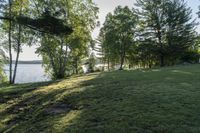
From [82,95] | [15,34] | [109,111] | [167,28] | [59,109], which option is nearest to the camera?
[109,111]

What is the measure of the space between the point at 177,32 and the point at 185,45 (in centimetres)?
189

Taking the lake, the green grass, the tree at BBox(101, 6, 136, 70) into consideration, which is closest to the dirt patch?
the green grass

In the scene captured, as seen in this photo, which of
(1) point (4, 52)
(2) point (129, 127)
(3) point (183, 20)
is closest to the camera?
(2) point (129, 127)

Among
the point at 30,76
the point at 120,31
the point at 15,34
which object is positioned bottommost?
the point at 30,76

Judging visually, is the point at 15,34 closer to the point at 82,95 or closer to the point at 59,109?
the point at 82,95

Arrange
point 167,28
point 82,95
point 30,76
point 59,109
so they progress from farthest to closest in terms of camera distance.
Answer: point 30,76 → point 167,28 → point 82,95 → point 59,109

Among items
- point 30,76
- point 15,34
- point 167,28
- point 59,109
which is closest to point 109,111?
point 59,109

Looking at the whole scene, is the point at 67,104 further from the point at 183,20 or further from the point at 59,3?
the point at 183,20

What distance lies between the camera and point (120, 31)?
38594 mm

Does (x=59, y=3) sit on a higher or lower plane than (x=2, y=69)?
higher

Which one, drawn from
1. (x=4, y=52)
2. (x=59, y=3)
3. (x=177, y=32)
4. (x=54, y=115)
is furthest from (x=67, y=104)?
(x=177, y=32)

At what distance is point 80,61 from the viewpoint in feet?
140

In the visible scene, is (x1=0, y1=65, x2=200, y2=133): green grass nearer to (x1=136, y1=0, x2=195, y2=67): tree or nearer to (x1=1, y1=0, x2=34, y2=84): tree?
(x1=1, y1=0, x2=34, y2=84): tree

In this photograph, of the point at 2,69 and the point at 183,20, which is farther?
the point at 183,20
